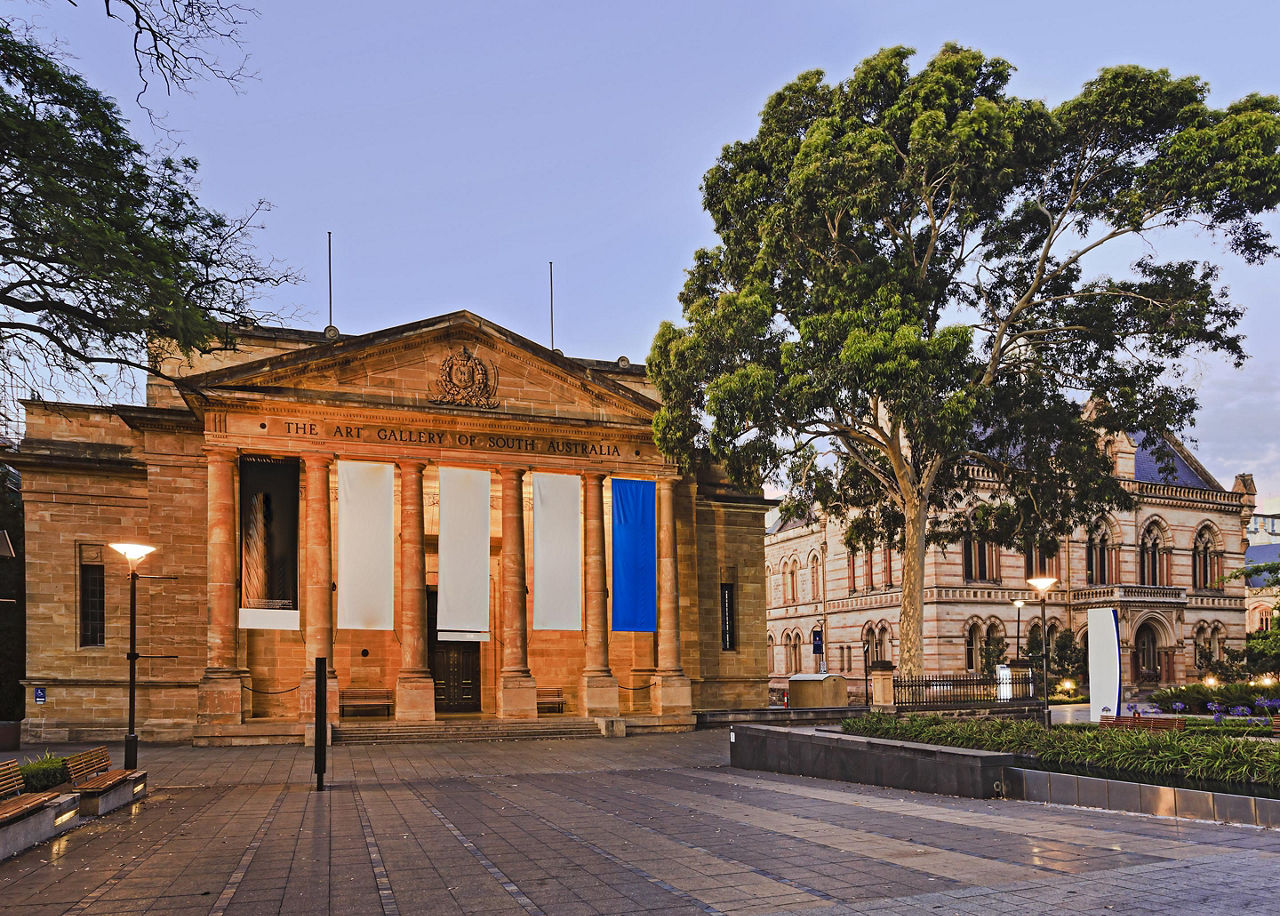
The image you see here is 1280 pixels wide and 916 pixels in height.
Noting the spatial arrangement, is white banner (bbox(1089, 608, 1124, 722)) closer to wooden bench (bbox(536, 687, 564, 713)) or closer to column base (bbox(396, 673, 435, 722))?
column base (bbox(396, 673, 435, 722))

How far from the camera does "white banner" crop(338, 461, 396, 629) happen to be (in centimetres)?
2977

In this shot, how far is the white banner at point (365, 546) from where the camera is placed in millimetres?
29766

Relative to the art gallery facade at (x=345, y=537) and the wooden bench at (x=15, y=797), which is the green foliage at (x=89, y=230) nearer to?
the wooden bench at (x=15, y=797)

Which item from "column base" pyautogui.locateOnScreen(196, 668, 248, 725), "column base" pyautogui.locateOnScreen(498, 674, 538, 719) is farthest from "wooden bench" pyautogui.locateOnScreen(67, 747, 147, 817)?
"column base" pyautogui.locateOnScreen(498, 674, 538, 719)

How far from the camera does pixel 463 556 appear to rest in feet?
102

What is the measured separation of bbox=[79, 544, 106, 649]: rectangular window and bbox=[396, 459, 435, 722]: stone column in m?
9.56

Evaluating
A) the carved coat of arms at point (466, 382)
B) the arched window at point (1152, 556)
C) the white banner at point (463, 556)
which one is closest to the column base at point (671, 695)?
the white banner at point (463, 556)

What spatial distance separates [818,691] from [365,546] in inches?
605

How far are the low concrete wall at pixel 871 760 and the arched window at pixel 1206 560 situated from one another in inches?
1733

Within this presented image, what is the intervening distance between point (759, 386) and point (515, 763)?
430 inches

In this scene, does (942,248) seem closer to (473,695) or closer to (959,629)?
(473,695)

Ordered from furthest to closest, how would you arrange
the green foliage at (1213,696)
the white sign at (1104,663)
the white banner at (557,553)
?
the white banner at (557,553), the green foliage at (1213,696), the white sign at (1104,663)

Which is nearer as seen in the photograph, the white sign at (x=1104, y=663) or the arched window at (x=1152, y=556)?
the white sign at (x=1104, y=663)

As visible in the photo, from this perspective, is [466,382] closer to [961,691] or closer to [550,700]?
[550,700]
